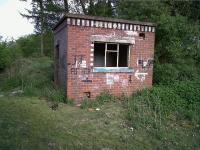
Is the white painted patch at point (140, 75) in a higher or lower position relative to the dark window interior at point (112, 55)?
lower

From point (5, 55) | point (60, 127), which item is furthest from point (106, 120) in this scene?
point (5, 55)

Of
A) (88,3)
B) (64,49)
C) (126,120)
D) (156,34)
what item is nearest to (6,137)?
(126,120)

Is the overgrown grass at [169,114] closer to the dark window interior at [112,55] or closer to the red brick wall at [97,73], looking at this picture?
the red brick wall at [97,73]

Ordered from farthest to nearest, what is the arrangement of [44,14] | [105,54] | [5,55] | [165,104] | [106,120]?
[44,14] < [5,55] < [105,54] < [165,104] < [106,120]

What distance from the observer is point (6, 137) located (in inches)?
217

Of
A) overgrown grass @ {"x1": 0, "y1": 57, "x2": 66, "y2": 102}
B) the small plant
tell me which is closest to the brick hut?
the small plant

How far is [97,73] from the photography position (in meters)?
9.21

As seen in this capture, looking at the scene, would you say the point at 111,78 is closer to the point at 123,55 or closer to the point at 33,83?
the point at 123,55

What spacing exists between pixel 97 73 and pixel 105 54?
791 mm

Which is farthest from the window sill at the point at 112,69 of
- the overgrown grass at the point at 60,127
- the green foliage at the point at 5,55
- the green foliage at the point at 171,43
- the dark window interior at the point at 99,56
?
the green foliage at the point at 5,55

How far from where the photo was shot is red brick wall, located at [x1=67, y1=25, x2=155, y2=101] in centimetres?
885

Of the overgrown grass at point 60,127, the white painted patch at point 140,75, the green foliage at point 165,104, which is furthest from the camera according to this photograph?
the white painted patch at point 140,75

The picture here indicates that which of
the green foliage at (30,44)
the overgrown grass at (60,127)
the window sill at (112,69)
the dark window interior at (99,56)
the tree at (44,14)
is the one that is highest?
the tree at (44,14)

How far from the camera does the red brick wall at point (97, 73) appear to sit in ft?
29.0
